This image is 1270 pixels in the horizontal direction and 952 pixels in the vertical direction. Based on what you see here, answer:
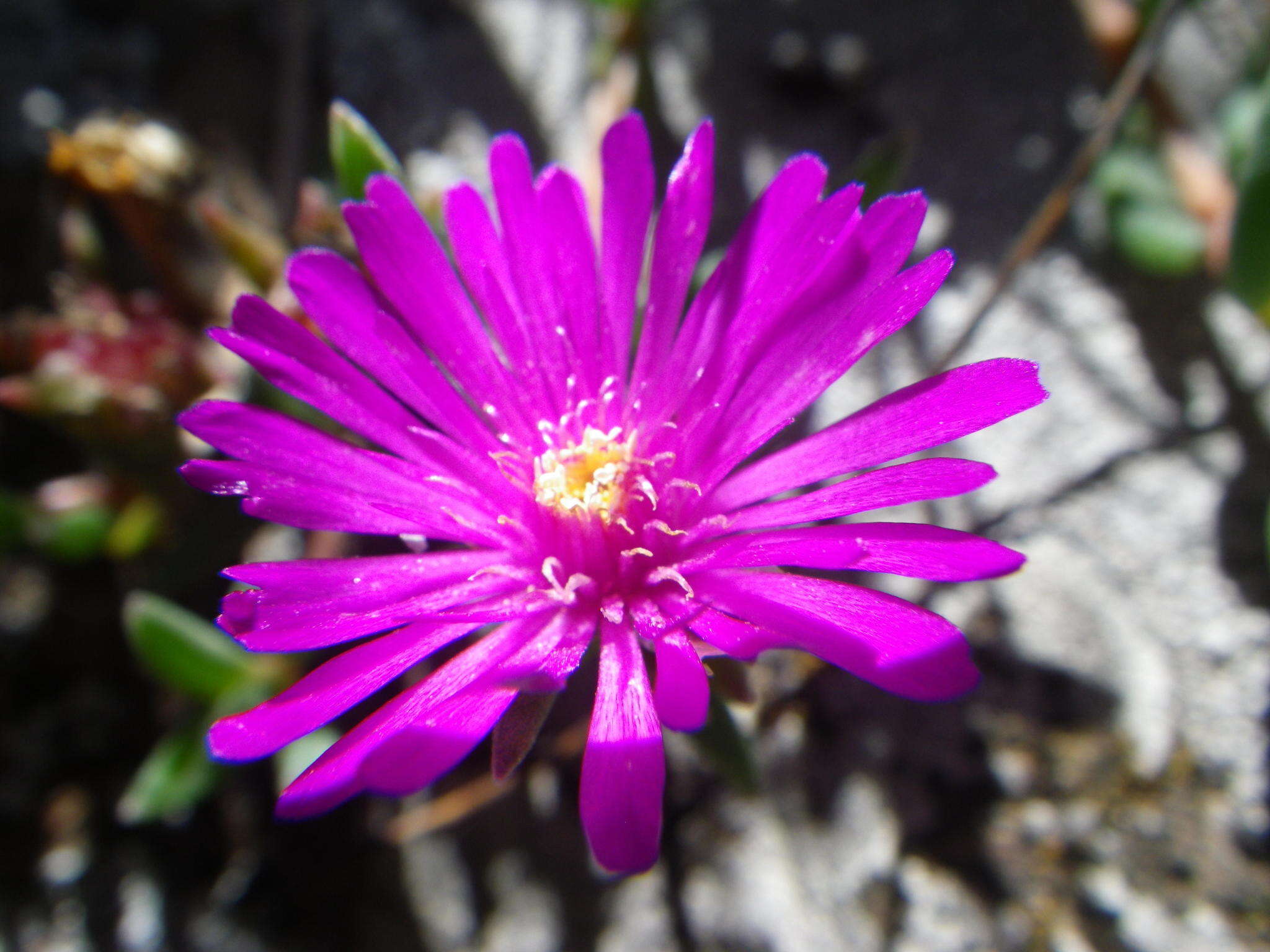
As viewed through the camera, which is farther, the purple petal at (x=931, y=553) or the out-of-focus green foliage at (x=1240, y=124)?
the out-of-focus green foliage at (x=1240, y=124)

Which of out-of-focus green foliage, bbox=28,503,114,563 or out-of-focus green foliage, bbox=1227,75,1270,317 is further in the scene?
out-of-focus green foliage, bbox=28,503,114,563

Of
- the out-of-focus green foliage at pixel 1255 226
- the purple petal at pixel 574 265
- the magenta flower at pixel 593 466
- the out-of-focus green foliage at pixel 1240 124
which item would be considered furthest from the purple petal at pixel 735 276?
the out-of-focus green foliage at pixel 1240 124

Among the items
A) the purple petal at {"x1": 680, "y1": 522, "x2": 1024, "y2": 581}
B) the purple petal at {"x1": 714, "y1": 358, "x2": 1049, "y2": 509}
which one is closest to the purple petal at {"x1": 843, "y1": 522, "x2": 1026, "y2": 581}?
the purple petal at {"x1": 680, "y1": 522, "x2": 1024, "y2": 581}

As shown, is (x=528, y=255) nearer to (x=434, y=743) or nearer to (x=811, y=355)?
(x=811, y=355)

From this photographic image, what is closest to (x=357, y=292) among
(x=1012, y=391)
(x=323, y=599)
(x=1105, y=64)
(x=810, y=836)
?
(x=323, y=599)

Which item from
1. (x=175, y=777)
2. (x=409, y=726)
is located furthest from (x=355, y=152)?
(x=175, y=777)

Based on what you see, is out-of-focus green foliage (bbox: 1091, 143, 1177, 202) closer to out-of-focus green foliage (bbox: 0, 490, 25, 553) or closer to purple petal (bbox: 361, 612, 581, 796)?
purple petal (bbox: 361, 612, 581, 796)

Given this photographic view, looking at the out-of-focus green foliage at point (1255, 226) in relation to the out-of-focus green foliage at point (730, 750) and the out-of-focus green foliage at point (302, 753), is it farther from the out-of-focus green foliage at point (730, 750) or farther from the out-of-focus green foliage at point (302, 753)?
the out-of-focus green foliage at point (302, 753)

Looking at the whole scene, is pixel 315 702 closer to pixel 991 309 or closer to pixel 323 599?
pixel 323 599
